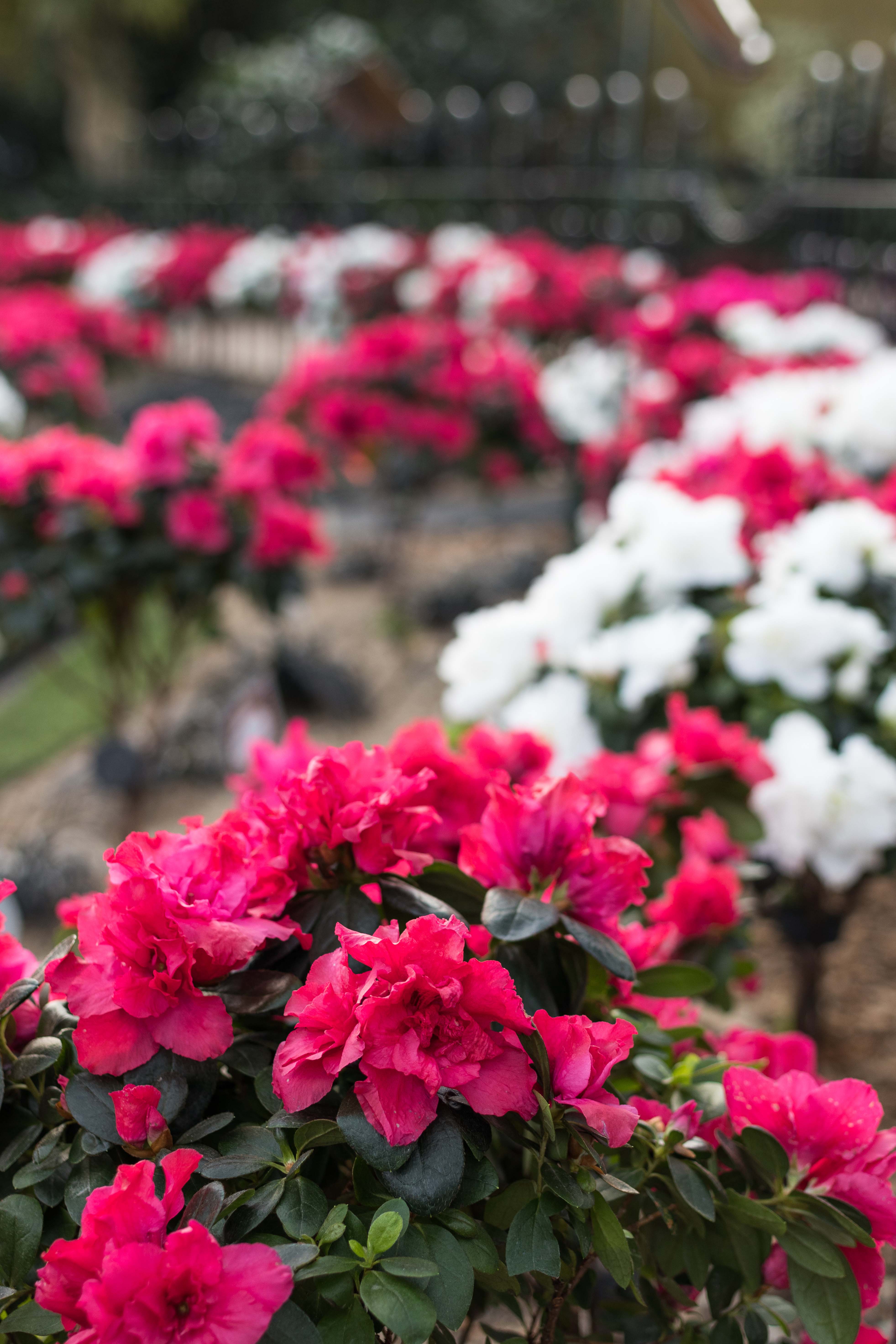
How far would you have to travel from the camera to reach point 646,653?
1.66m

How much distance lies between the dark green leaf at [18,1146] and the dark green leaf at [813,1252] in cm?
52

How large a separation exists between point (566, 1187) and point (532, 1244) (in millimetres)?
40

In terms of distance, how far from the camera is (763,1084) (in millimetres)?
813

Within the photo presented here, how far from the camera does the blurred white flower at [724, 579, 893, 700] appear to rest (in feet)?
5.41

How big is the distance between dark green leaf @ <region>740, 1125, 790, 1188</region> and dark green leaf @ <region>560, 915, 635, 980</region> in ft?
0.42

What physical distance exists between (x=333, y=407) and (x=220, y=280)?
4.25m

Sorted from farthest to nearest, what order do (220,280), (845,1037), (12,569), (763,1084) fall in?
(220,280), (12,569), (845,1037), (763,1084)

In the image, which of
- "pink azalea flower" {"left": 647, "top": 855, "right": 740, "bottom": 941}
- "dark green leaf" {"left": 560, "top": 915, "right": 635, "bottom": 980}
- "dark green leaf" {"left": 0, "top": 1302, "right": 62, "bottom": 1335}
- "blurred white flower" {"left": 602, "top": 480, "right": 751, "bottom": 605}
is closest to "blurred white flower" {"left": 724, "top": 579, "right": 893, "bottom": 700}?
"blurred white flower" {"left": 602, "top": 480, "right": 751, "bottom": 605}

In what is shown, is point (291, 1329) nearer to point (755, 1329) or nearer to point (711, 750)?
point (755, 1329)

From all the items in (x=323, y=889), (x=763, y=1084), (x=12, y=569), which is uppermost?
(x=323, y=889)

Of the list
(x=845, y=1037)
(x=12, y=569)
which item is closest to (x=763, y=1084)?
(x=845, y=1037)

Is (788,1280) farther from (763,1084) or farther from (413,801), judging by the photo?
(413,801)

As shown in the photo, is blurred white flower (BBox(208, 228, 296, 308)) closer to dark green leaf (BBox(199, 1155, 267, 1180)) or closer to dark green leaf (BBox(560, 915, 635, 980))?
dark green leaf (BBox(560, 915, 635, 980))

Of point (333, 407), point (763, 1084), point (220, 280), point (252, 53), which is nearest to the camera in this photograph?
point (763, 1084)
